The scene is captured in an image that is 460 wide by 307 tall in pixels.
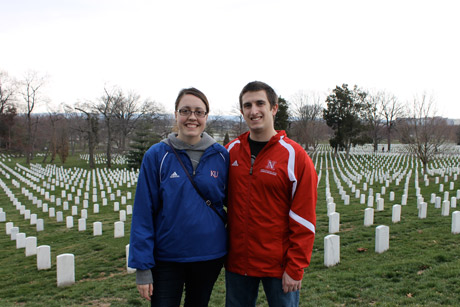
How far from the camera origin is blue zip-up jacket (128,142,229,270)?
2264 mm

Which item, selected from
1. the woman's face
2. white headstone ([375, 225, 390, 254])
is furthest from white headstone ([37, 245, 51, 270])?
white headstone ([375, 225, 390, 254])

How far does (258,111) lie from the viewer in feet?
8.11

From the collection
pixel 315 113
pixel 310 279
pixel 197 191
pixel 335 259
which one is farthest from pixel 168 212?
pixel 315 113

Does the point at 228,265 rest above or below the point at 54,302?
above

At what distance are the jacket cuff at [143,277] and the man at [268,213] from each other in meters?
0.62

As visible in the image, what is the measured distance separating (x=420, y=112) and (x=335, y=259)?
2259cm

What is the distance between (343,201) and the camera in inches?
570

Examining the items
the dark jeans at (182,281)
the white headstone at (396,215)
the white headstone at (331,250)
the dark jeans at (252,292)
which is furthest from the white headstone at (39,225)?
the white headstone at (396,215)

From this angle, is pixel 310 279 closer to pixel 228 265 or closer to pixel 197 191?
pixel 228 265

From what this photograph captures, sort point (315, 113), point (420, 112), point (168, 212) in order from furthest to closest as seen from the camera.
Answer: point (315, 113), point (420, 112), point (168, 212)

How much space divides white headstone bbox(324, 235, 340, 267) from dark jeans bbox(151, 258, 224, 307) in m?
3.78

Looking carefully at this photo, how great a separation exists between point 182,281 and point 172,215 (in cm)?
53

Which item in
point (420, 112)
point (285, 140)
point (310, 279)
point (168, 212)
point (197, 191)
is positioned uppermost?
point (420, 112)

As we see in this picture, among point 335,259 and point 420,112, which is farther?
point 420,112
